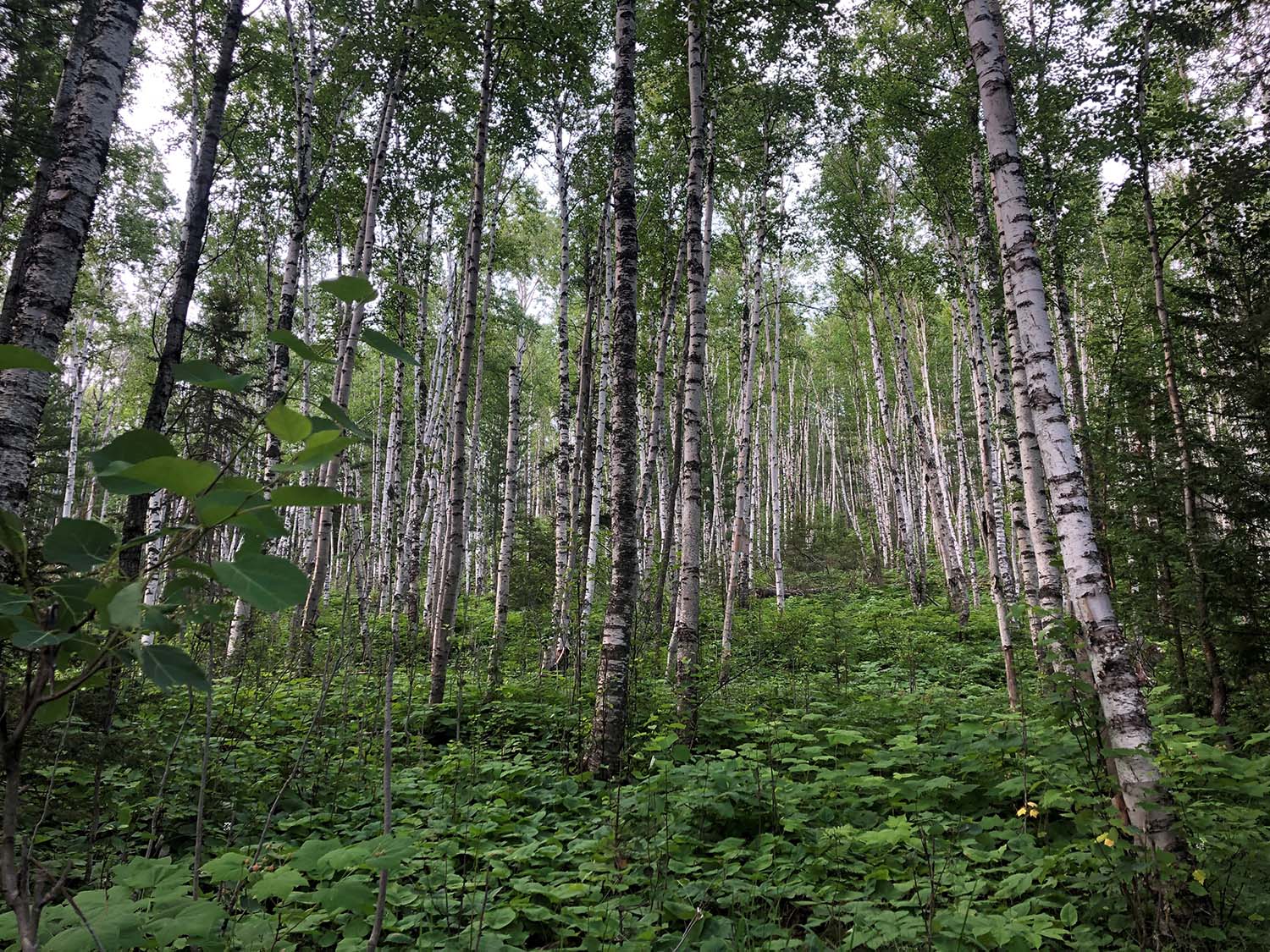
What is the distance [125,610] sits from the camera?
541 mm

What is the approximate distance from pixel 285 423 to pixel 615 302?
5.59 m

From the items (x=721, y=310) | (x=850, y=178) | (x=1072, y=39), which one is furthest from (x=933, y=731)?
(x=721, y=310)

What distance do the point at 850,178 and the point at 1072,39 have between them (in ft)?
18.4

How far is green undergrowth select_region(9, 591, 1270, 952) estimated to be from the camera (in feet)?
7.89

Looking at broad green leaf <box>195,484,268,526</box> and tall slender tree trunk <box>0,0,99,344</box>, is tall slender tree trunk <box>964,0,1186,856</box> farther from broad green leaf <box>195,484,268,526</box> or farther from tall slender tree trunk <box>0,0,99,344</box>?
tall slender tree trunk <box>0,0,99,344</box>

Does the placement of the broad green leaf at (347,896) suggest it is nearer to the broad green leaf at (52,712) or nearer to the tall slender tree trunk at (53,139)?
the broad green leaf at (52,712)

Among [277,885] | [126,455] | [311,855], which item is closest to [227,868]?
[277,885]

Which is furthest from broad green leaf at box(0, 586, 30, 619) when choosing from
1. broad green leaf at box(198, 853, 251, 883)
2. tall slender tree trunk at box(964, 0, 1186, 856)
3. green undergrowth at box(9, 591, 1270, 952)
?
tall slender tree trunk at box(964, 0, 1186, 856)

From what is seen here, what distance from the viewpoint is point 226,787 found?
451cm

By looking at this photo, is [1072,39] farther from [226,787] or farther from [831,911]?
[226,787]

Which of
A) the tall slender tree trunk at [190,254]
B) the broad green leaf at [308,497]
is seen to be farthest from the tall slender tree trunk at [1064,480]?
the tall slender tree trunk at [190,254]

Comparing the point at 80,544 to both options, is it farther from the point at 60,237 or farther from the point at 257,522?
the point at 60,237

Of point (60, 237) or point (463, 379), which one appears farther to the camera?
point (463, 379)

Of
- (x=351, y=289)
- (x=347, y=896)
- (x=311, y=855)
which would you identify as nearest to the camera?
(x=351, y=289)
